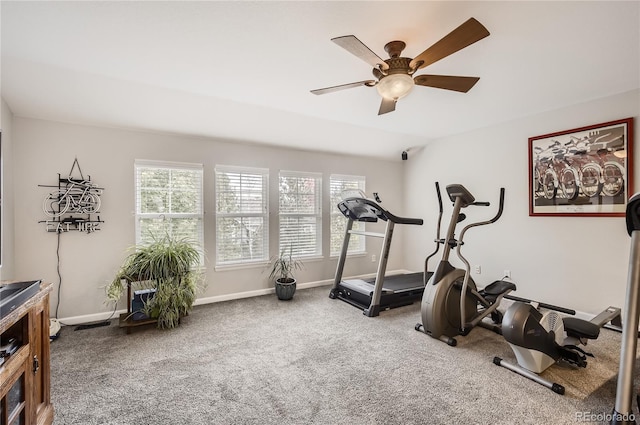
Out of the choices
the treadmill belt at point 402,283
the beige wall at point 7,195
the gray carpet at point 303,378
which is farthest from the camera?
the treadmill belt at point 402,283

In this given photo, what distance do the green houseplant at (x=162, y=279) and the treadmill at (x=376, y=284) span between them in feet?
6.68

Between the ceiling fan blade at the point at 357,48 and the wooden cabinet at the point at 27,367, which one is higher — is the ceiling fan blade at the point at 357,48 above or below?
above

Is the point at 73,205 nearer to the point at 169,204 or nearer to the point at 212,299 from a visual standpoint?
the point at 169,204

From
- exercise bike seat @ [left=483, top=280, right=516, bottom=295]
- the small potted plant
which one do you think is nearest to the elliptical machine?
exercise bike seat @ [left=483, top=280, right=516, bottom=295]

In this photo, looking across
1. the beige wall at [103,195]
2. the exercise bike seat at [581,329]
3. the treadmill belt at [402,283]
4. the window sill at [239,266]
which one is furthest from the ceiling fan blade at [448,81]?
the window sill at [239,266]

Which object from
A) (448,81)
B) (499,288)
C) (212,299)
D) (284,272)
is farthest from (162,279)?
(499,288)

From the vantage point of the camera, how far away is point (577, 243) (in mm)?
3510

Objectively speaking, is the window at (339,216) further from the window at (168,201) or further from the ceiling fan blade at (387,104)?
the ceiling fan blade at (387,104)


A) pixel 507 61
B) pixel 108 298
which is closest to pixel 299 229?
pixel 108 298

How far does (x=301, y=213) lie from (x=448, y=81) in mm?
3079

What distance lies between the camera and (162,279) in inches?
125

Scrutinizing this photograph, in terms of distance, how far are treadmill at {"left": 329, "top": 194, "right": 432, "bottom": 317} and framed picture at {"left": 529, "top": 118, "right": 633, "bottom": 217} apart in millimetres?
1634

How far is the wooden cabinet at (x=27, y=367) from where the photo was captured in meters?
1.27

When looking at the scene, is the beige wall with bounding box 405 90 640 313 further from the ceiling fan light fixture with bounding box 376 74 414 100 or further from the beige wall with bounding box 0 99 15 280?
the beige wall with bounding box 0 99 15 280
